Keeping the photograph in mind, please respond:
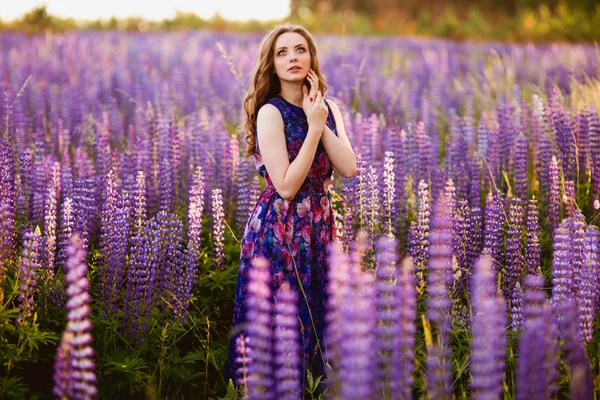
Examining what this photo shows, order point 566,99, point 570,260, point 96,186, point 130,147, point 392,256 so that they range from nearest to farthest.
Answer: point 392,256 < point 570,260 < point 96,186 < point 130,147 < point 566,99

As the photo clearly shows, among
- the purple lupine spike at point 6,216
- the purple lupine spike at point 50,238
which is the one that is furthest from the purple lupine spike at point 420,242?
the purple lupine spike at point 6,216

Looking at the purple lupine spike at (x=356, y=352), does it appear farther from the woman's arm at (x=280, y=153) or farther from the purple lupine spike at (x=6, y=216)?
the purple lupine spike at (x=6, y=216)

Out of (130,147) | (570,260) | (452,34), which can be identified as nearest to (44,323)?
(130,147)

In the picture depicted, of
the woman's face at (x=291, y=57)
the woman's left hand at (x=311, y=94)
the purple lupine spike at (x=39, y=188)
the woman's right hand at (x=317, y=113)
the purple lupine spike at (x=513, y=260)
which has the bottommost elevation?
the purple lupine spike at (x=513, y=260)

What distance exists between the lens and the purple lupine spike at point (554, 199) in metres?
4.11

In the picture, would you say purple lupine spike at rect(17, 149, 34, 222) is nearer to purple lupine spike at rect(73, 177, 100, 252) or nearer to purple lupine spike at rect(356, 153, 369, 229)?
purple lupine spike at rect(73, 177, 100, 252)

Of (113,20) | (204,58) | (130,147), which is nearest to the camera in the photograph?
(130,147)

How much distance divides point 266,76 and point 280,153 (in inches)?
20.2

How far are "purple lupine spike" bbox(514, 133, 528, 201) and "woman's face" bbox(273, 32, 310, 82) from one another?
194cm

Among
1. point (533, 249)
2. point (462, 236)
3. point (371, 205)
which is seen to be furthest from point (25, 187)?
point (533, 249)

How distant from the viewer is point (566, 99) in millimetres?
6145

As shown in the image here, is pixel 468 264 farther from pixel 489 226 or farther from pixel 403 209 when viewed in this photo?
pixel 403 209

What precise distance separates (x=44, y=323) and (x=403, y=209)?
91.7 inches

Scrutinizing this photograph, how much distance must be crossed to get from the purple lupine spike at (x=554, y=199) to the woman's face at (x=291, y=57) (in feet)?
6.05
